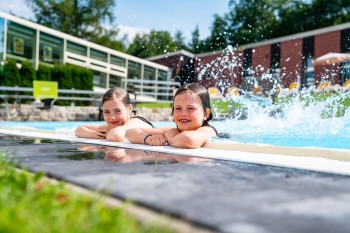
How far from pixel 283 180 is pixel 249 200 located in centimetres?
48

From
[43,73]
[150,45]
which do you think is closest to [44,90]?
[43,73]

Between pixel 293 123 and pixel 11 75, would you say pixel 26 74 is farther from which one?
pixel 293 123

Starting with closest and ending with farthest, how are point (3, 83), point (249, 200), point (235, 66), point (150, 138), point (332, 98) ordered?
point (249, 200) → point (150, 138) → point (332, 98) → point (3, 83) → point (235, 66)

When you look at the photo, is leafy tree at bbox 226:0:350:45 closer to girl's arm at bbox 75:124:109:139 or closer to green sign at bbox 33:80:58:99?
green sign at bbox 33:80:58:99

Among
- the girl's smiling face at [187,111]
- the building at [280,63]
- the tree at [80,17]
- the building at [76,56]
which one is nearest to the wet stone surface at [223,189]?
the girl's smiling face at [187,111]

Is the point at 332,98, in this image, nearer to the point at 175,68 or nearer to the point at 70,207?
the point at 70,207

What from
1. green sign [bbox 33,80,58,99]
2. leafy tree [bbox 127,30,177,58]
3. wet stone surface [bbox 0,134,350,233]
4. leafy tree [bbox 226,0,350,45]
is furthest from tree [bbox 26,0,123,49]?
wet stone surface [bbox 0,134,350,233]

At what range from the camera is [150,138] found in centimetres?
350

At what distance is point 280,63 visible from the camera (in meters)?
21.7

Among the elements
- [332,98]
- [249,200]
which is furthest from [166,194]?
[332,98]

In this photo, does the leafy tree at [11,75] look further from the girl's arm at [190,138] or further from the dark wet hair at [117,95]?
the girl's arm at [190,138]

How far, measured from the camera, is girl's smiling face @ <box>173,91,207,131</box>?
355 centimetres

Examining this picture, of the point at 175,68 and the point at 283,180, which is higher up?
the point at 175,68

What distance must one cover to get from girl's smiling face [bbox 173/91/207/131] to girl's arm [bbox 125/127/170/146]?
23cm
